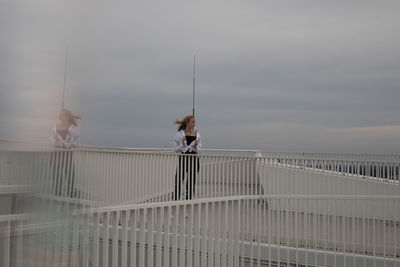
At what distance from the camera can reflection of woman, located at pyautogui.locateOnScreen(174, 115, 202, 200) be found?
908 cm

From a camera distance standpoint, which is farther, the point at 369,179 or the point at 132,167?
the point at 132,167

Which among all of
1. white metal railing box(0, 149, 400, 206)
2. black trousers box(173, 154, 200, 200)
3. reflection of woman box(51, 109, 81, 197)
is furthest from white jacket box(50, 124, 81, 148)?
black trousers box(173, 154, 200, 200)

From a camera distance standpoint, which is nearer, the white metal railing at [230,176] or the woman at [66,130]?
the woman at [66,130]

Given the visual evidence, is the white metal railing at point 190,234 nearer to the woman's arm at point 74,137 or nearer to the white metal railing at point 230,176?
the woman's arm at point 74,137

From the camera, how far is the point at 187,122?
31.3ft

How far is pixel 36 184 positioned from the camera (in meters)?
0.85

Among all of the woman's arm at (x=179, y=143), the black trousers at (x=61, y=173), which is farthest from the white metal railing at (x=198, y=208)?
the woman's arm at (x=179, y=143)

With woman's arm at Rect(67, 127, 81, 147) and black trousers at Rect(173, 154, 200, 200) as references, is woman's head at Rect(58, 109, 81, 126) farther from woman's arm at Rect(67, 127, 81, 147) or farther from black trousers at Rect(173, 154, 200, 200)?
black trousers at Rect(173, 154, 200, 200)

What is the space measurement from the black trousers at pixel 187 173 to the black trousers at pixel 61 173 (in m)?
8.07

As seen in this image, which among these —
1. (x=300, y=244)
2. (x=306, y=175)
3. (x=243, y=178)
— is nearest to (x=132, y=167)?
(x=243, y=178)

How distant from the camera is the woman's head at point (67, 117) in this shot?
76 cm

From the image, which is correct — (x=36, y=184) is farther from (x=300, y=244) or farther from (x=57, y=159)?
(x=300, y=244)

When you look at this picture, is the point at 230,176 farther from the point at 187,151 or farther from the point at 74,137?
the point at 74,137

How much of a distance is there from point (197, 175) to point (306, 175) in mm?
2285
